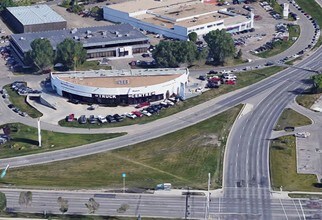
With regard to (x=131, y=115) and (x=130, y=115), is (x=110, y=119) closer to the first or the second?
(x=130, y=115)

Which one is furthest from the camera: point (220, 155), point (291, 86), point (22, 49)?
point (22, 49)

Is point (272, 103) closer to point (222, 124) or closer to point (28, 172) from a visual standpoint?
point (222, 124)

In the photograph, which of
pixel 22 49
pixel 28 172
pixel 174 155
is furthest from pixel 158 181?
pixel 22 49

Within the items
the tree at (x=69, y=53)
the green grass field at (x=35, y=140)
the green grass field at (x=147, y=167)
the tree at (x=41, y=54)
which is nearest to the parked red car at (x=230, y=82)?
the green grass field at (x=147, y=167)

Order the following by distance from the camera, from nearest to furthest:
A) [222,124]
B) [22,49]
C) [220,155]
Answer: [220,155] → [222,124] → [22,49]

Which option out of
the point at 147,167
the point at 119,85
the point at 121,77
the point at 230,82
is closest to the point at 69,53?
the point at 121,77

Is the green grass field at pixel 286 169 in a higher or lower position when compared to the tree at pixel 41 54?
lower

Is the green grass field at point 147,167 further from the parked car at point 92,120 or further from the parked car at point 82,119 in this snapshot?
the parked car at point 82,119
